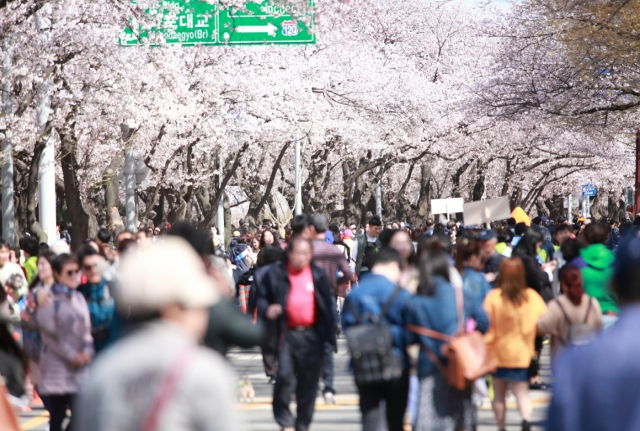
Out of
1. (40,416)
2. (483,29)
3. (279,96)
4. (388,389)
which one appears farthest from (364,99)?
(388,389)

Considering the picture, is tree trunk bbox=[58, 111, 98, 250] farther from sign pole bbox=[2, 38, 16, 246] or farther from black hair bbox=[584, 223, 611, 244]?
black hair bbox=[584, 223, 611, 244]

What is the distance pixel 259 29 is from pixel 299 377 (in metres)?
11.0

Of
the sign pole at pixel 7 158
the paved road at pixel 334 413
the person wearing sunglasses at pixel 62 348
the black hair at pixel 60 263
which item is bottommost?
the paved road at pixel 334 413

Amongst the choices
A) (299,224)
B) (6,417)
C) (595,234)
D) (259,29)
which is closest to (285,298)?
(299,224)

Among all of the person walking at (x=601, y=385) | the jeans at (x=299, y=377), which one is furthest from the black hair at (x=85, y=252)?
the person walking at (x=601, y=385)

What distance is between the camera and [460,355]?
600 cm

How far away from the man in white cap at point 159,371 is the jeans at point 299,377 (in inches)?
198

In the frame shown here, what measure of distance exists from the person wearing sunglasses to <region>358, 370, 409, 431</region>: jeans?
6.35ft

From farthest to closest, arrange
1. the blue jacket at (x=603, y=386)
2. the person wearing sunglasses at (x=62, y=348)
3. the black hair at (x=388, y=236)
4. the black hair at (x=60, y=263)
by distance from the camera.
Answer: the black hair at (x=388, y=236), the black hair at (x=60, y=263), the person wearing sunglasses at (x=62, y=348), the blue jacket at (x=603, y=386)

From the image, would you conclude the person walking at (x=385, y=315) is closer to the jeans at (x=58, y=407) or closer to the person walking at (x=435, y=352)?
the person walking at (x=435, y=352)

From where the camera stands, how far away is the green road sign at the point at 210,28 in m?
17.6

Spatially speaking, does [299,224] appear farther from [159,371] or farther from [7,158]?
[159,371]

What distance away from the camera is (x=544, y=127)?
113 feet

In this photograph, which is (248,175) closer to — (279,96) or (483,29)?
(483,29)
